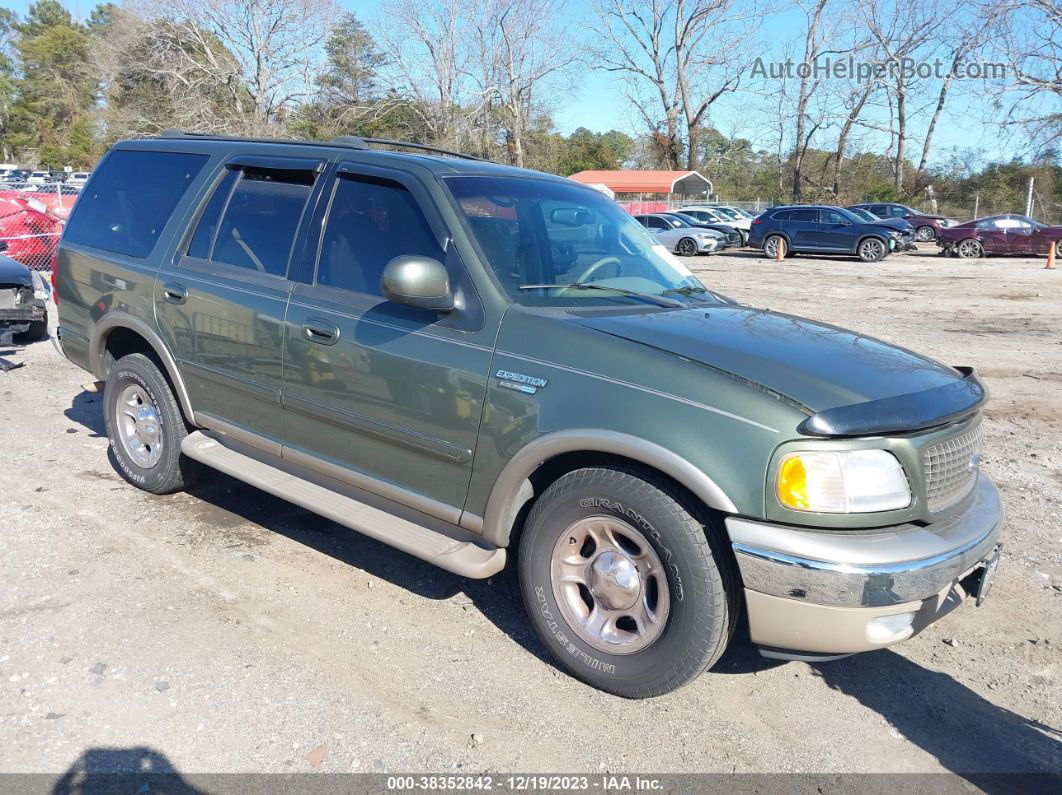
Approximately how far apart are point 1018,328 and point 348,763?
12918 mm

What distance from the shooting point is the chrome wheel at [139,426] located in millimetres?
5000

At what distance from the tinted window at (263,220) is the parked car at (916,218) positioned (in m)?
34.1

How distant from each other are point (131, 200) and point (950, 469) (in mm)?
4589

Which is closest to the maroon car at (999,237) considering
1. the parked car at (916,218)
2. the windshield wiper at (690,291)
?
Answer: the parked car at (916,218)

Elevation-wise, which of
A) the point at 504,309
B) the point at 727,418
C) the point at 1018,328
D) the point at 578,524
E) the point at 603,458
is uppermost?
the point at 504,309

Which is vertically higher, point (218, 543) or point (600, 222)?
point (600, 222)

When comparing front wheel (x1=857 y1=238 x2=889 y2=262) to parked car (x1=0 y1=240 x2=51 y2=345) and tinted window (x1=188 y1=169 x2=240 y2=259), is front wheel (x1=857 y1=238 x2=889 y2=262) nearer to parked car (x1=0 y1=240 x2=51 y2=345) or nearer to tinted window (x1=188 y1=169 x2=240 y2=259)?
parked car (x1=0 y1=240 x2=51 y2=345)

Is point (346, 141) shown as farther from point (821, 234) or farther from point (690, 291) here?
point (821, 234)

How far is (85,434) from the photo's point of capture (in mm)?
6352

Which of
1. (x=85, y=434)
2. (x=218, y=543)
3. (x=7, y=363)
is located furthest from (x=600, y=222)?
(x=7, y=363)

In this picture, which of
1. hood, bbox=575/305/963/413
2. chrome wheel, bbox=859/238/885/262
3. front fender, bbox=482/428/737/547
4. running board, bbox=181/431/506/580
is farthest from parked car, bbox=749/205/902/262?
front fender, bbox=482/428/737/547

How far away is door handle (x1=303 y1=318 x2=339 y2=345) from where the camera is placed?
3.80 meters

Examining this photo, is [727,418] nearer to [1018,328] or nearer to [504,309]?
[504,309]

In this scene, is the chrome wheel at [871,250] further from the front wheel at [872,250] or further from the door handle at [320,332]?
the door handle at [320,332]
